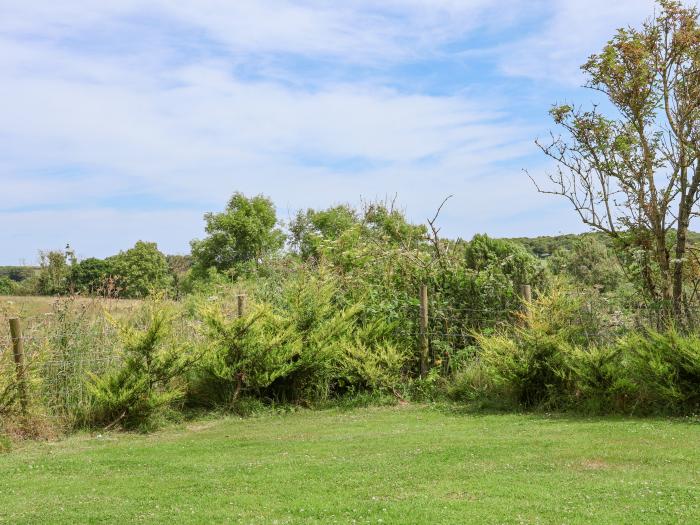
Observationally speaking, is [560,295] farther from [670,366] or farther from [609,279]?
[609,279]

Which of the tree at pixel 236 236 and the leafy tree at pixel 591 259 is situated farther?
the leafy tree at pixel 591 259

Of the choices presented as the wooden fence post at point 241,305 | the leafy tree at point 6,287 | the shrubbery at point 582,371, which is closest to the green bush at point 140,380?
the wooden fence post at point 241,305

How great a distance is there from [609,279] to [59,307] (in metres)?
24.0

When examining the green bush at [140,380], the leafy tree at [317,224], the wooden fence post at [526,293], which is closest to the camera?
the green bush at [140,380]

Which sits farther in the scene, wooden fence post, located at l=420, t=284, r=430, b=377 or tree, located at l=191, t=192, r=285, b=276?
tree, located at l=191, t=192, r=285, b=276

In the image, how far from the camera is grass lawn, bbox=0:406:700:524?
5.15m

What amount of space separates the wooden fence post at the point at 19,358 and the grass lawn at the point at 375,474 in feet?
2.12

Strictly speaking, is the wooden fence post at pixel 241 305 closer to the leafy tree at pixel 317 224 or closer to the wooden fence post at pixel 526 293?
the wooden fence post at pixel 526 293

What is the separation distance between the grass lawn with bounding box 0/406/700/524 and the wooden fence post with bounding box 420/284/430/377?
2504 millimetres

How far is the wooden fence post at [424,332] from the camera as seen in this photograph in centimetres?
1153

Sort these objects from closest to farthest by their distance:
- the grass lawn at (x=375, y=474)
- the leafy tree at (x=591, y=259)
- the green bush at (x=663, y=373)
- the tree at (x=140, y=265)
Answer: the grass lawn at (x=375, y=474) → the green bush at (x=663, y=373) → the leafy tree at (x=591, y=259) → the tree at (x=140, y=265)

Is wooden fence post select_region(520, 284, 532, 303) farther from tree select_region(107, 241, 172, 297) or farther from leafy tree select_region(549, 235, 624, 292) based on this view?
tree select_region(107, 241, 172, 297)

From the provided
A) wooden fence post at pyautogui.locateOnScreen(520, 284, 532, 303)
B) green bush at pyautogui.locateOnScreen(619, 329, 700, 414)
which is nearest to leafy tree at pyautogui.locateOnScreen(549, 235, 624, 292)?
wooden fence post at pyautogui.locateOnScreen(520, 284, 532, 303)

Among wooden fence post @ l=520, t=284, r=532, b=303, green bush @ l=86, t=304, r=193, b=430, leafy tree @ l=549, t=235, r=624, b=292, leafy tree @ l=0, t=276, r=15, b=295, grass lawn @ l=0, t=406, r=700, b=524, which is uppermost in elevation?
leafy tree @ l=0, t=276, r=15, b=295
